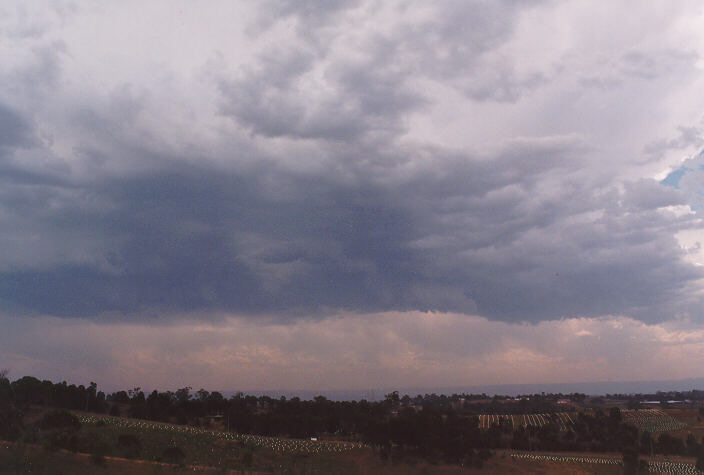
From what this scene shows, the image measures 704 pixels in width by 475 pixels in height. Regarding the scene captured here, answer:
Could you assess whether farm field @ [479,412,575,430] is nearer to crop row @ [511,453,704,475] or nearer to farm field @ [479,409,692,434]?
farm field @ [479,409,692,434]

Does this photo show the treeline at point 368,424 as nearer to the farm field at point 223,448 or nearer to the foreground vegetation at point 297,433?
the foreground vegetation at point 297,433

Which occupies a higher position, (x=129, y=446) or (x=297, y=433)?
(x=129, y=446)

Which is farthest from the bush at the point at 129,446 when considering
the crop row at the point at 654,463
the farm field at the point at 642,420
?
the farm field at the point at 642,420

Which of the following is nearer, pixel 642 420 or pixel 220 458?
pixel 220 458

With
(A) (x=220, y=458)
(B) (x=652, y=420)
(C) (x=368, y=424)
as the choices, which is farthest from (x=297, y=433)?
(B) (x=652, y=420)

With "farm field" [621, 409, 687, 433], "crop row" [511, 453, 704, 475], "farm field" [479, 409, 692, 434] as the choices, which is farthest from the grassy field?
"farm field" [479, 409, 692, 434]

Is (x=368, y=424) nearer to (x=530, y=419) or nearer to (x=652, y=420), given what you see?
(x=652, y=420)

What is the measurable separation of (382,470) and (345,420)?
26.9 meters

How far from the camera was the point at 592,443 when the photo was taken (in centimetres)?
6544

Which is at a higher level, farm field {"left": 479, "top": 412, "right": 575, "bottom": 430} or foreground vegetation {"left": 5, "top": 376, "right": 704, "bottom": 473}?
foreground vegetation {"left": 5, "top": 376, "right": 704, "bottom": 473}

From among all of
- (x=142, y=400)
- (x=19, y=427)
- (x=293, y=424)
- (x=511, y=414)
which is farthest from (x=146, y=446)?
(x=511, y=414)

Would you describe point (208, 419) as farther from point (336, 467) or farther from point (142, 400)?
point (336, 467)

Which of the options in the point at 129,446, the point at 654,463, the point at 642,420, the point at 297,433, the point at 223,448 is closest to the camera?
the point at 129,446

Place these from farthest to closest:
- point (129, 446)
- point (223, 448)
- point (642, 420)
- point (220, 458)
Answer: point (642, 420), point (223, 448), point (220, 458), point (129, 446)
